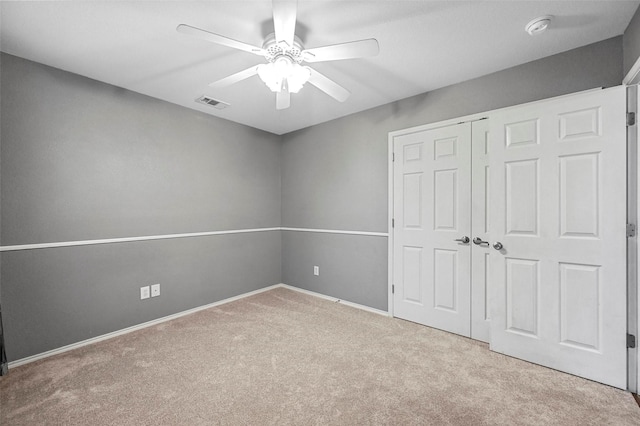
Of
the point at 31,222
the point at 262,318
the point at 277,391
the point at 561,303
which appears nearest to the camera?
the point at 277,391

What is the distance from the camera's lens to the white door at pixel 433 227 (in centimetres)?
267

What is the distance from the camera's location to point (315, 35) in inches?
76.0

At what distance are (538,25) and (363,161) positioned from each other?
195 centimetres

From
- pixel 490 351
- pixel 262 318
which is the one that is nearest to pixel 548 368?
pixel 490 351

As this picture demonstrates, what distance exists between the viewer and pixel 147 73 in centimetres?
247

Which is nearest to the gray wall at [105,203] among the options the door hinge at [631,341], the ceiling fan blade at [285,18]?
the ceiling fan blade at [285,18]

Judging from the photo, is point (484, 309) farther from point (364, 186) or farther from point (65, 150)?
point (65, 150)

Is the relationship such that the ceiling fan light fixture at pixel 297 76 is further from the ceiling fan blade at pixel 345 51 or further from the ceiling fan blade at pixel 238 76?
the ceiling fan blade at pixel 238 76

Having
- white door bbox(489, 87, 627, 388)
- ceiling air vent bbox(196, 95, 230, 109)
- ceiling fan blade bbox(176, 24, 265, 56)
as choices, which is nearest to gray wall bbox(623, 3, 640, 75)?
white door bbox(489, 87, 627, 388)

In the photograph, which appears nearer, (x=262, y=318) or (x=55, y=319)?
(x=55, y=319)

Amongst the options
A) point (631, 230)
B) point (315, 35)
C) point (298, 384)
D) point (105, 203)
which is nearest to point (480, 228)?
point (631, 230)

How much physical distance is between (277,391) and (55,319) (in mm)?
2066

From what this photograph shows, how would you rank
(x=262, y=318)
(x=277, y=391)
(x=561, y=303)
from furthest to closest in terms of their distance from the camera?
(x=262, y=318)
(x=561, y=303)
(x=277, y=391)

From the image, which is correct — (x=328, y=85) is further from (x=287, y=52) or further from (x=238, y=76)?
(x=238, y=76)
